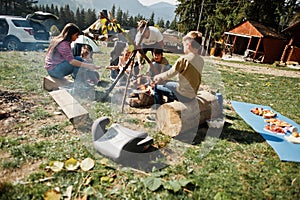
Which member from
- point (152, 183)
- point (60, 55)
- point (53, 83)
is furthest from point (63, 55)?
point (152, 183)

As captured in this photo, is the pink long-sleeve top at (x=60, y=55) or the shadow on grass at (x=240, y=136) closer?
the shadow on grass at (x=240, y=136)

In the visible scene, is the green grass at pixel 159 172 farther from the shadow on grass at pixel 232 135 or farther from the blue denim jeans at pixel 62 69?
the blue denim jeans at pixel 62 69

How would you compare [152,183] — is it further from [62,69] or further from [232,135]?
[62,69]

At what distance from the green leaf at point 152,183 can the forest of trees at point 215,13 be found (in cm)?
2422

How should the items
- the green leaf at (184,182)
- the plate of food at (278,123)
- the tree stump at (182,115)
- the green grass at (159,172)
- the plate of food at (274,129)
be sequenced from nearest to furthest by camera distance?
the green grass at (159,172), the green leaf at (184,182), the tree stump at (182,115), the plate of food at (274,129), the plate of food at (278,123)

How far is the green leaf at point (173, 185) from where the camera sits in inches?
101

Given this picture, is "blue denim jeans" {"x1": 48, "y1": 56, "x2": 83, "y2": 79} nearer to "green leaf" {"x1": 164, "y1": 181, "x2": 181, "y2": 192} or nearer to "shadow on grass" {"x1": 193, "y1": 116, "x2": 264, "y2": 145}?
"shadow on grass" {"x1": 193, "y1": 116, "x2": 264, "y2": 145}

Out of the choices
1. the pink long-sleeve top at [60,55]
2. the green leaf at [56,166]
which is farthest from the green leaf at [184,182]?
the pink long-sleeve top at [60,55]

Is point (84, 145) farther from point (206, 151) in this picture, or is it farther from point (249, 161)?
point (249, 161)

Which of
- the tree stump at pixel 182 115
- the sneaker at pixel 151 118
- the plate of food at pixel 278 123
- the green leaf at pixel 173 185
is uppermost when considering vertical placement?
the tree stump at pixel 182 115

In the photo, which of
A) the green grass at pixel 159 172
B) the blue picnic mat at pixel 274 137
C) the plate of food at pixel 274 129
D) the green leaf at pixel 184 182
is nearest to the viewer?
the green grass at pixel 159 172

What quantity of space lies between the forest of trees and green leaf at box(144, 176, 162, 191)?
79.5 ft

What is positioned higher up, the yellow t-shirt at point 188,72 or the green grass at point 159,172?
the yellow t-shirt at point 188,72

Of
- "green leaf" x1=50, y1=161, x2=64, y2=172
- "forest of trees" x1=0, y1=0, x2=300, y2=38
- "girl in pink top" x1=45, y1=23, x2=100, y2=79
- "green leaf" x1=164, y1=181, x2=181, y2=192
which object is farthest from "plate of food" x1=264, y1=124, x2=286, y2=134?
"forest of trees" x1=0, y1=0, x2=300, y2=38
